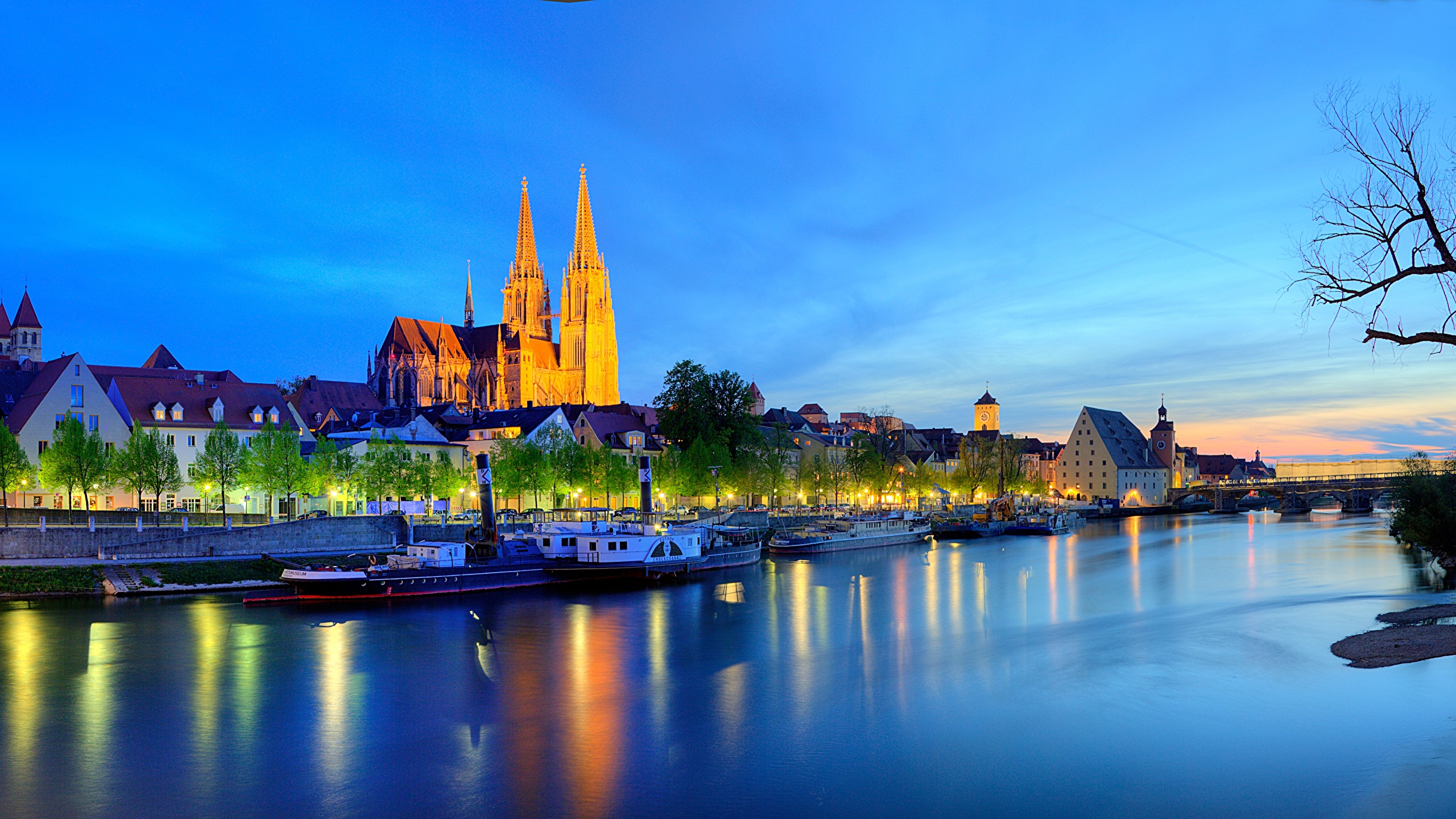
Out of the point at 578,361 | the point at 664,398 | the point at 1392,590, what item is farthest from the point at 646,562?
the point at 578,361

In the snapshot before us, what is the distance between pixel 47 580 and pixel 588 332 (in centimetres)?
11189

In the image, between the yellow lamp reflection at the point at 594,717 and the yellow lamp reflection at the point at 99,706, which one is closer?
the yellow lamp reflection at the point at 594,717

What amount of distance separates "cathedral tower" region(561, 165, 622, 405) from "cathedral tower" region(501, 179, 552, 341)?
5.42 m

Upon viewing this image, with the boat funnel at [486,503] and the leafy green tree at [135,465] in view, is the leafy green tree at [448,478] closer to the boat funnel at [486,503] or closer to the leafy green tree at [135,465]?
the boat funnel at [486,503]

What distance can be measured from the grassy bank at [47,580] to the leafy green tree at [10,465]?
767 centimetres

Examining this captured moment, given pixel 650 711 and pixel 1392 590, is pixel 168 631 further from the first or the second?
pixel 1392 590

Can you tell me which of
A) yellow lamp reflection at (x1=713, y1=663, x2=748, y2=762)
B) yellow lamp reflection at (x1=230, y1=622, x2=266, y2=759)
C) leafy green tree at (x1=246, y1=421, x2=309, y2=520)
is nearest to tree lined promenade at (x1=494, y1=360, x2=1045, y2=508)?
leafy green tree at (x1=246, y1=421, x2=309, y2=520)

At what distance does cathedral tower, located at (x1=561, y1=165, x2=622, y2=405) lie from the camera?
153m

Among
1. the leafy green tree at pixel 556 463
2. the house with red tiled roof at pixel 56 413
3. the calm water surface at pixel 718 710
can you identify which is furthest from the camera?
the leafy green tree at pixel 556 463

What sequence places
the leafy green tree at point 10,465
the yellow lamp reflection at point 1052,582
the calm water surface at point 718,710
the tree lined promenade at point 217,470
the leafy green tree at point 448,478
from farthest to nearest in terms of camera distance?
the leafy green tree at point 448,478 → the tree lined promenade at point 217,470 → the leafy green tree at point 10,465 → the yellow lamp reflection at point 1052,582 → the calm water surface at point 718,710

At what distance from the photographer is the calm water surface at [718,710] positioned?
18.3 m

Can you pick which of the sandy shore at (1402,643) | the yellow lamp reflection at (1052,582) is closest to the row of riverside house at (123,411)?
the yellow lamp reflection at (1052,582)

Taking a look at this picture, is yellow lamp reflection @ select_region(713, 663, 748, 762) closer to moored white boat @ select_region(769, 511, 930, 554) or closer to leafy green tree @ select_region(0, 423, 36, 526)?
leafy green tree @ select_region(0, 423, 36, 526)

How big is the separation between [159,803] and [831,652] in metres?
20.3
